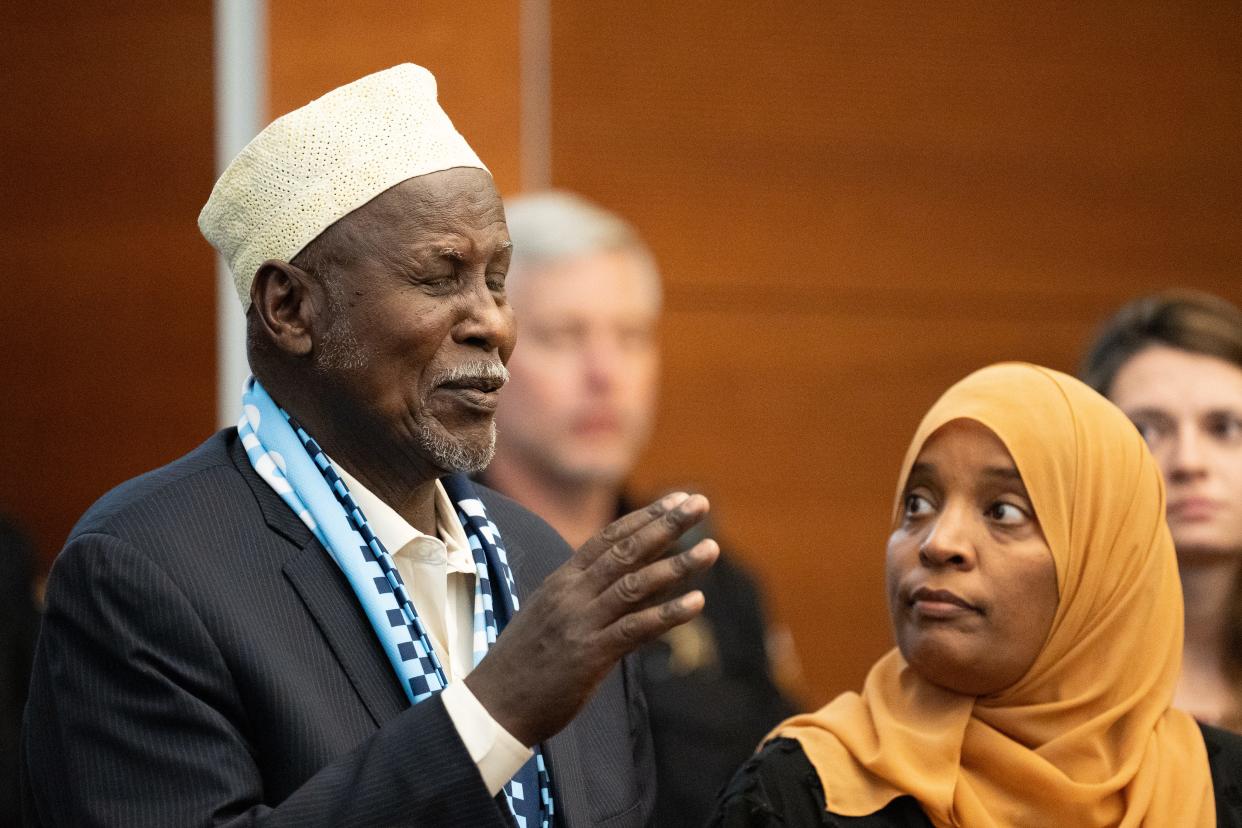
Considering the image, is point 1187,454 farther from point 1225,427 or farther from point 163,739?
point 163,739

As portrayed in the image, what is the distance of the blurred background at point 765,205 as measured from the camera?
4.76 m

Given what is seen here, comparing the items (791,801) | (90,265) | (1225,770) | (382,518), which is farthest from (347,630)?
(90,265)

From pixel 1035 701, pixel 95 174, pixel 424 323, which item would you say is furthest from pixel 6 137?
pixel 1035 701

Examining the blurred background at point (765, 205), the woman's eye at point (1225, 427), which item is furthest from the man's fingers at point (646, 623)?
the blurred background at point (765, 205)

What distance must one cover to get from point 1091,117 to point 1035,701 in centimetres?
348

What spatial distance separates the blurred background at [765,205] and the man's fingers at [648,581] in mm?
2872

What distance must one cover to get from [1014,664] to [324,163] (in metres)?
1.14

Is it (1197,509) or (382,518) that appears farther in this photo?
(1197,509)

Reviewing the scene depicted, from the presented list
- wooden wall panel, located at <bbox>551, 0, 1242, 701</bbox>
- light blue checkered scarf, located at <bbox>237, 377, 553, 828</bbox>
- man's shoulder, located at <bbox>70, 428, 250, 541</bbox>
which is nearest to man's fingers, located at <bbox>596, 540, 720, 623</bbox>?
light blue checkered scarf, located at <bbox>237, 377, 553, 828</bbox>

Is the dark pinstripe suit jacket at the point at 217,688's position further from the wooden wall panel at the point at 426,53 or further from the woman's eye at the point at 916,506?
the wooden wall panel at the point at 426,53

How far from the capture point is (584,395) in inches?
153

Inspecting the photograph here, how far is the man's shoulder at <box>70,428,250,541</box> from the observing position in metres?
1.96

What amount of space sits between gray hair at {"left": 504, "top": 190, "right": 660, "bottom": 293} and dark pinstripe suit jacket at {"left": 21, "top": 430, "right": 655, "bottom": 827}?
6.15 ft

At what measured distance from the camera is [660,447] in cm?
518
